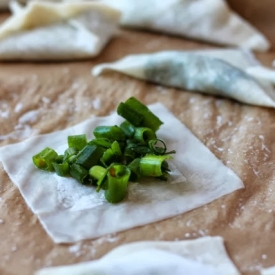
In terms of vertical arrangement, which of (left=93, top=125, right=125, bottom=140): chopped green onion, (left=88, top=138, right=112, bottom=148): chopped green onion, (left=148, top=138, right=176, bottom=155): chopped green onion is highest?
(left=88, top=138, right=112, bottom=148): chopped green onion

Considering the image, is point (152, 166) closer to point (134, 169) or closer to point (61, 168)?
point (134, 169)

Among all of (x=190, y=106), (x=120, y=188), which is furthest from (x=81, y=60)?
(x=120, y=188)

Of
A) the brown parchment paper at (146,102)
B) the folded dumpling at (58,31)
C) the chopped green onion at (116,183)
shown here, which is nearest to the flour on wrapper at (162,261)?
the brown parchment paper at (146,102)

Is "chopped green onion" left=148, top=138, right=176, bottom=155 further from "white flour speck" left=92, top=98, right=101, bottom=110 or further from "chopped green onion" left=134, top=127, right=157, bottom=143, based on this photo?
"white flour speck" left=92, top=98, right=101, bottom=110

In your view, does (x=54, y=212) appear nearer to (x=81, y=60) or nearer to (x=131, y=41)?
(x=81, y=60)

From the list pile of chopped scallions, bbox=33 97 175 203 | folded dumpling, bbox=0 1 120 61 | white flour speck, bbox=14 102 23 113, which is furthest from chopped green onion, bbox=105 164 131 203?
folded dumpling, bbox=0 1 120 61

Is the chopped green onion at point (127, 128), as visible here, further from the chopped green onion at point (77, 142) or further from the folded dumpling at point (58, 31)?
the folded dumpling at point (58, 31)
